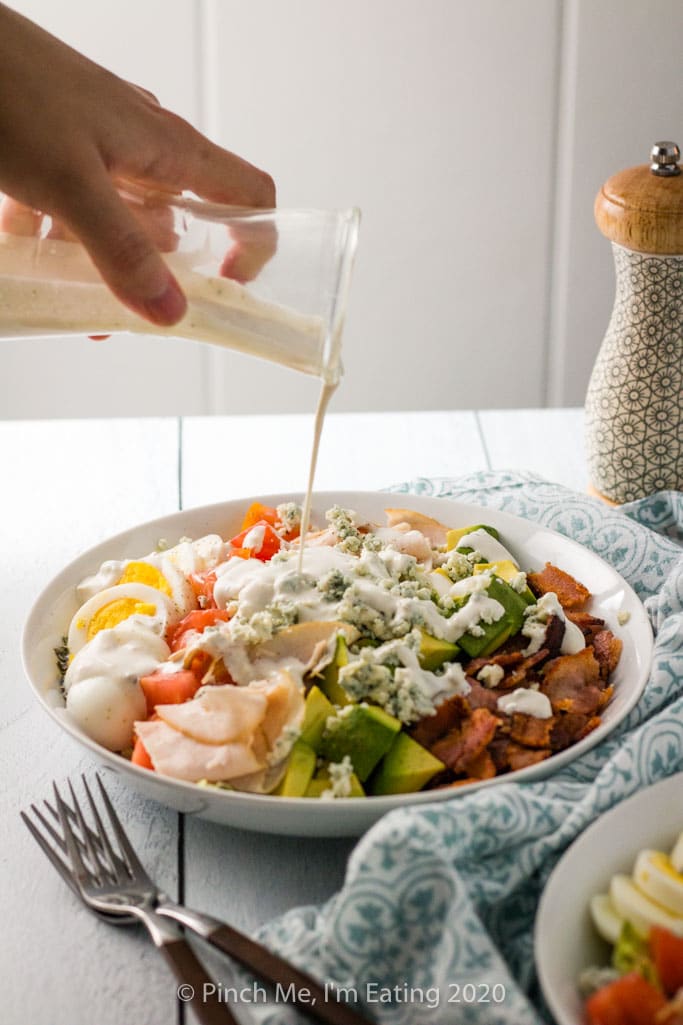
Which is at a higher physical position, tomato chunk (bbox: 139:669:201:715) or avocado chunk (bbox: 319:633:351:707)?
avocado chunk (bbox: 319:633:351:707)

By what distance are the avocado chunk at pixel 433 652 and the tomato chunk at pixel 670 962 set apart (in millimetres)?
526

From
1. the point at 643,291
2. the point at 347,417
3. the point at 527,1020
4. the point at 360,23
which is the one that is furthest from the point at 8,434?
the point at 360,23

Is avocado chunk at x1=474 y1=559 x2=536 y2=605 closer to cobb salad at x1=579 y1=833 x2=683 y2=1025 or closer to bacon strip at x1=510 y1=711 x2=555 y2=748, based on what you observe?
bacon strip at x1=510 y1=711 x2=555 y2=748

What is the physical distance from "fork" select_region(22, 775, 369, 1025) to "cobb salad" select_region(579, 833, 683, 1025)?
218 mm

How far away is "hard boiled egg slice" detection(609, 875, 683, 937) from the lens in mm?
1054

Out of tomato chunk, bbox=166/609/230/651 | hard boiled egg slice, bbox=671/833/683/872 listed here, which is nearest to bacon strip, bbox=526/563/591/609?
tomato chunk, bbox=166/609/230/651

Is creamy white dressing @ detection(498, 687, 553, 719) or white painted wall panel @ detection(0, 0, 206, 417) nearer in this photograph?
creamy white dressing @ detection(498, 687, 553, 719)

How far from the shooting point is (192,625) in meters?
1.60

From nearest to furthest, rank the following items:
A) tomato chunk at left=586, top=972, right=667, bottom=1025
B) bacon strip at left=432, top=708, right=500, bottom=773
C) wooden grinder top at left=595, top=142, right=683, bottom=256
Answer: tomato chunk at left=586, top=972, right=667, bottom=1025
bacon strip at left=432, top=708, right=500, bottom=773
wooden grinder top at left=595, top=142, right=683, bottom=256

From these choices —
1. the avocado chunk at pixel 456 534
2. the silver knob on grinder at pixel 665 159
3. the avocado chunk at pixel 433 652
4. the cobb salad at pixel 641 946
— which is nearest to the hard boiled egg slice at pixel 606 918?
the cobb salad at pixel 641 946

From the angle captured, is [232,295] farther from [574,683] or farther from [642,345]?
[642,345]

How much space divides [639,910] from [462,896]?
0.16 m

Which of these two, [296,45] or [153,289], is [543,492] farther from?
[296,45]

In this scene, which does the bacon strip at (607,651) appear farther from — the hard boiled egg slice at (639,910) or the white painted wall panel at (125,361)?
the white painted wall panel at (125,361)
